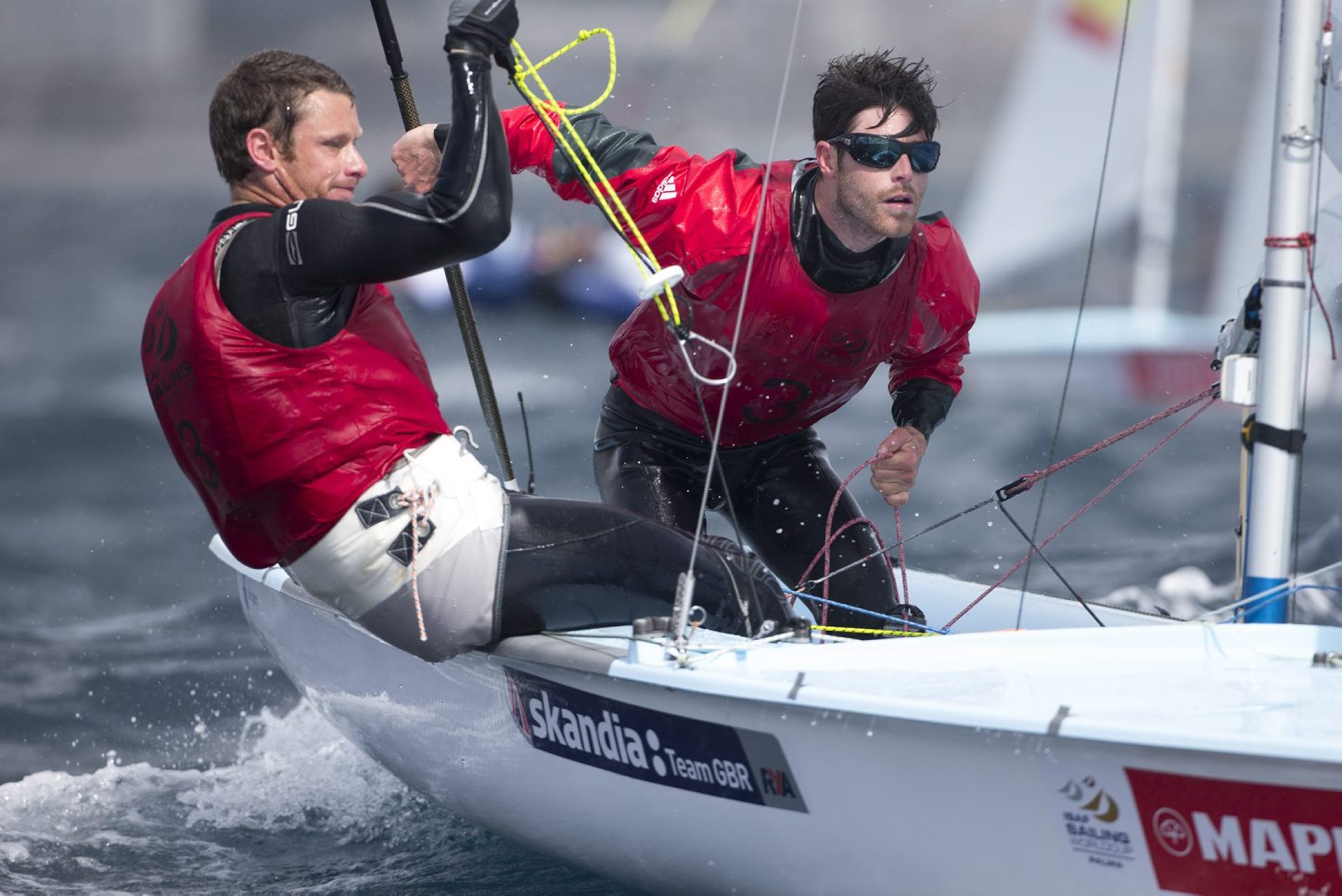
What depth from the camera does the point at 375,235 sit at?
1729mm

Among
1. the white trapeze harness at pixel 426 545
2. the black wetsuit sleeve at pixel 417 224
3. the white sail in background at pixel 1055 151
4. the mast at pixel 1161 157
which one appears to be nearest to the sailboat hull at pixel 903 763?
the white trapeze harness at pixel 426 545

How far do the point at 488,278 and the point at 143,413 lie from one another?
3.03 m

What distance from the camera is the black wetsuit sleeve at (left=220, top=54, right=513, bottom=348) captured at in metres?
1.73

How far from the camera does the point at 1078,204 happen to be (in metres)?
5.29

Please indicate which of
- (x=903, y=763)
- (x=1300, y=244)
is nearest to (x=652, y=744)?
(x=903, y=763)

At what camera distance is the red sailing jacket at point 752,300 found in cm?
233

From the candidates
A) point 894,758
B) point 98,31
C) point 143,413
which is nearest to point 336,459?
point 894,758

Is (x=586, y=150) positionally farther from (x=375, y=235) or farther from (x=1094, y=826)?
(x=1094, y=826)

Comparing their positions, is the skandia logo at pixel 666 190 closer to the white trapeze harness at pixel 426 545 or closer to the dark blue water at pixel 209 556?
the white trapeze harness at pixel 426 545

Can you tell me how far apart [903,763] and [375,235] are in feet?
2.84

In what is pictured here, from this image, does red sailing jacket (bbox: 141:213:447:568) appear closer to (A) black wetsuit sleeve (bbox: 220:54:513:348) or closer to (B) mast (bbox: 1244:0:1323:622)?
(A) black wetsuit sleeve (bbox: 220:54:513:348)

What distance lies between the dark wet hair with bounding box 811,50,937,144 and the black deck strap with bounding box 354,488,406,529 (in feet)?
3.12

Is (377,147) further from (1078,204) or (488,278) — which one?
(1078,204)

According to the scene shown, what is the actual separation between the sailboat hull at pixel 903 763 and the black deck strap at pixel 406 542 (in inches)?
9.5
